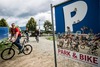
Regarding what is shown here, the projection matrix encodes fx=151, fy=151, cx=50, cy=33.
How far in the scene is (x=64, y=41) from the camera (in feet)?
9.91

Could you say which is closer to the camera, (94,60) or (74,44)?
(94,60)

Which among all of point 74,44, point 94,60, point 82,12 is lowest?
point 94,60

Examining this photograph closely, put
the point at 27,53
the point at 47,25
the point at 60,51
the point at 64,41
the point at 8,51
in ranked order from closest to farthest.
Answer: the point at 64,41
the point at 60,51
the point at 8,51
the point at 27,53
the point at 47,25

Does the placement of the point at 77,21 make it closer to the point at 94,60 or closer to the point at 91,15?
the point at 91,15

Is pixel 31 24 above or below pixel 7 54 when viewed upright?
above

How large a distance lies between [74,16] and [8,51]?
634 centimetres

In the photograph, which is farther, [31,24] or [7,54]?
[31,24]

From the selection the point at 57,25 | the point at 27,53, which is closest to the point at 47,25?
the point at 27,53

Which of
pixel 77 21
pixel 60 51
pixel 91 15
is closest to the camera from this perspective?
pixel 91 15

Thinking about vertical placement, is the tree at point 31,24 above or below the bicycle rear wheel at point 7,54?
above

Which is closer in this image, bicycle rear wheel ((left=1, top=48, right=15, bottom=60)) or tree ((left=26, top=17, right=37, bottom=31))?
bicycle rear wheel ((left=1, top=48, right=15, bottom=60))

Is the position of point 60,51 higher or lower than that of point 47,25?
lower

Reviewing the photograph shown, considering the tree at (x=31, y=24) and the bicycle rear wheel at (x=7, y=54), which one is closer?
the bicycle rear wheel at (x=7, y=54)

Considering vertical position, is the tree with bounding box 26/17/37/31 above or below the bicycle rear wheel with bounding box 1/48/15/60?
above
